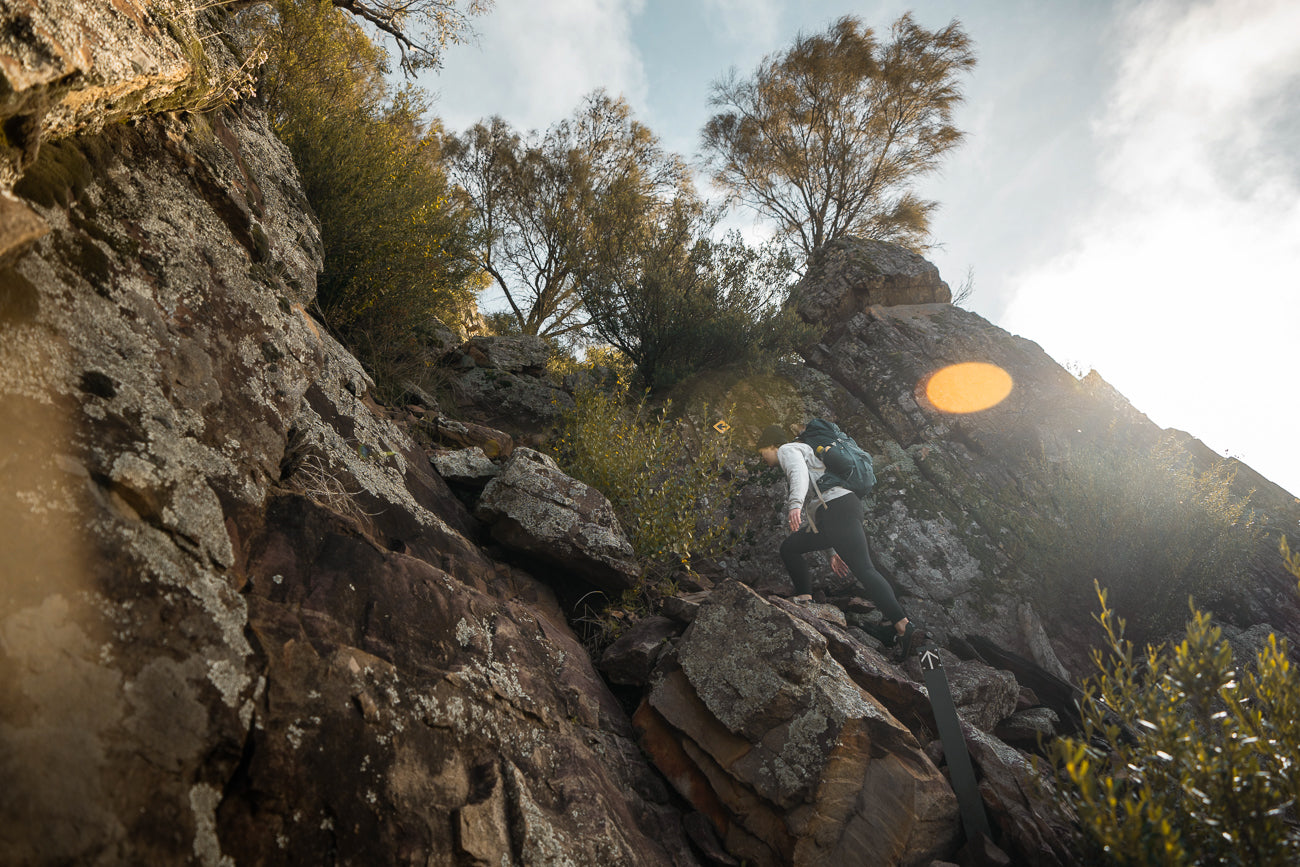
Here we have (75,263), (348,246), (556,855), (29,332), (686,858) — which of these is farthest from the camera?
(348,246)

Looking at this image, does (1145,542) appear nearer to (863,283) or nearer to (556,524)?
(863,283)

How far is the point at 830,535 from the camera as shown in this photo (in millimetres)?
5188

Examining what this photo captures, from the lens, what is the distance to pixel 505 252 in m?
14.1

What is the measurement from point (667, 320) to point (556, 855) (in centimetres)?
704

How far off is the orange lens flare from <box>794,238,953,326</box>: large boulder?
2039 mm

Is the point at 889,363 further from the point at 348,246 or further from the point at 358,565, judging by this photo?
the point at 358,565

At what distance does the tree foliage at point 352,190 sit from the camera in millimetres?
5211

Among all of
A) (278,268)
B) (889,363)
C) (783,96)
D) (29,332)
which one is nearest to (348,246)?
(278,268)

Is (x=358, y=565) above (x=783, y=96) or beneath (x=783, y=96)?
beneath

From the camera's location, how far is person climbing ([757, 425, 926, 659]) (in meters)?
4.85

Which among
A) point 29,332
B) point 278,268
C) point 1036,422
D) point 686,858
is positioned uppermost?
point 1036,422

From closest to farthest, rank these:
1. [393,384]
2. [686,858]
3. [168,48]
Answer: [168,48], [686,858], [393,384]

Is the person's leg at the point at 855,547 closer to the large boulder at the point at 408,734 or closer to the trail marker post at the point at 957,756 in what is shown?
the trail marker post at the point at 957,756

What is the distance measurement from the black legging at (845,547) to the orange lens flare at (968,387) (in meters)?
3.37
